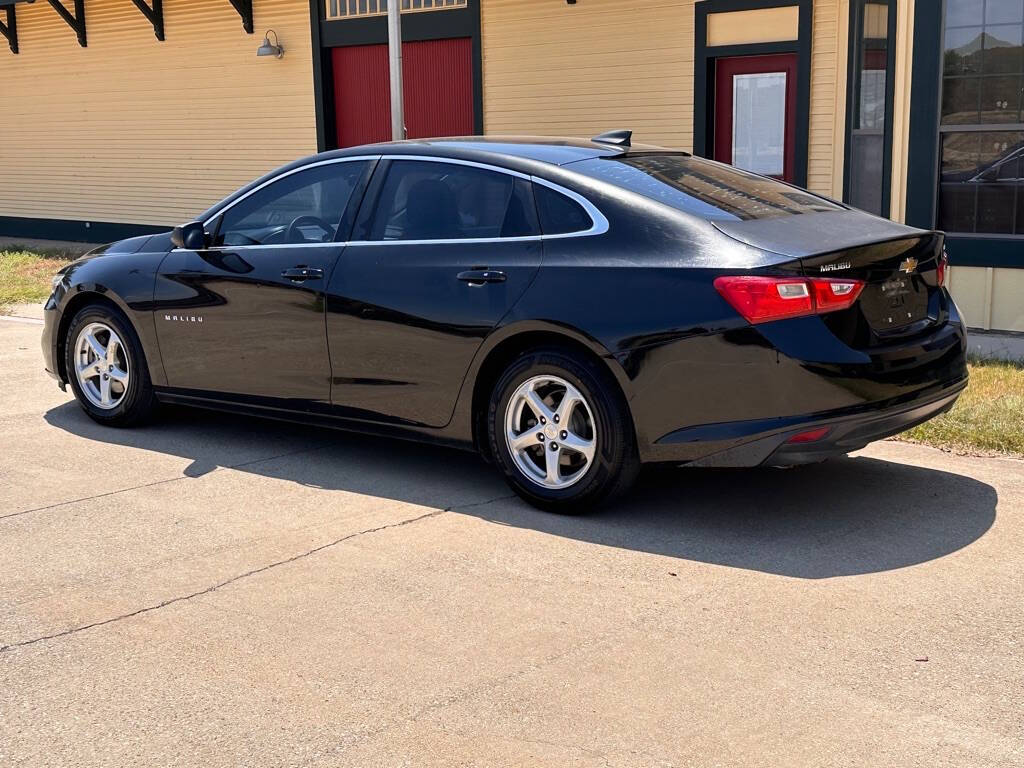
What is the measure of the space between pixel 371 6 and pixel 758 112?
5.27 meters

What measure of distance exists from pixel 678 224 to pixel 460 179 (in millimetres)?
1242

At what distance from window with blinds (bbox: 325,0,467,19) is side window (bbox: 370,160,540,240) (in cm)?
833

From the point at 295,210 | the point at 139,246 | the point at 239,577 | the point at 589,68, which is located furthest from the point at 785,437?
the point at 589,68

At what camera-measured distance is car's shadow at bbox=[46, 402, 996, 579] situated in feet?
17.2

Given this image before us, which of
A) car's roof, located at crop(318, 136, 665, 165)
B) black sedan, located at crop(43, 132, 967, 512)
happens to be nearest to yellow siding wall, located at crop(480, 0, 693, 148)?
black sedan, located at crop(43, 132, 967, 512)

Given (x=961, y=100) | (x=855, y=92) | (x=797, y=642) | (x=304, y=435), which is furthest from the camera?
(x=855, y=92)

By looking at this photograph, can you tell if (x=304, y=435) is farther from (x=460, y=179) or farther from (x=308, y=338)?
(x=460, y=179)

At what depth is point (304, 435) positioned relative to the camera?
741 centimetres

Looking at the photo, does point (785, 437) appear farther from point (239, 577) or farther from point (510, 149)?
point (239, 577)

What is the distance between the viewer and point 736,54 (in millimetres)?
12008

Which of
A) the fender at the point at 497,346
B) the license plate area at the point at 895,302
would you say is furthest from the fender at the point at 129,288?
the license plate area at the point at 895,302

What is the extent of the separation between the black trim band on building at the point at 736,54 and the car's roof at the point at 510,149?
533 centimetres

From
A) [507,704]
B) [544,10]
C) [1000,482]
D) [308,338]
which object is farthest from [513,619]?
[544,10]

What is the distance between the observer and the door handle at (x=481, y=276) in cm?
577
